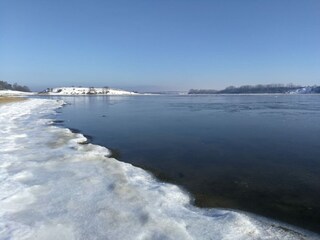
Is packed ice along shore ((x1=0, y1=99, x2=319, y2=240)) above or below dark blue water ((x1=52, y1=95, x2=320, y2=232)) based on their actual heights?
above

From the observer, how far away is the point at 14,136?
1588 cm

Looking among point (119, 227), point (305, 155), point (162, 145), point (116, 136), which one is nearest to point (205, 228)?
point (119, 227)

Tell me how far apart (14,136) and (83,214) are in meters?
11.1

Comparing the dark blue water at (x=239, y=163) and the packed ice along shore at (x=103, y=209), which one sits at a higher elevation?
the packed ice along shore at (x=103, y=209)

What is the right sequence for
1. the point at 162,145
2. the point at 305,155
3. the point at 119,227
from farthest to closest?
the point at 162,145
the point at 305,155
the point at 119,227

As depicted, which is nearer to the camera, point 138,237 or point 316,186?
point 138,237

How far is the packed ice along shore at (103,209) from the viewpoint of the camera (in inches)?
221

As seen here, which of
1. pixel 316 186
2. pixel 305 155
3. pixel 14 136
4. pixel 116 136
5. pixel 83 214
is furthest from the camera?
pixel 116 136

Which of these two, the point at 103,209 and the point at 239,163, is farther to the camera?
the point at 239,163

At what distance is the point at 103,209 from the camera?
258 inches

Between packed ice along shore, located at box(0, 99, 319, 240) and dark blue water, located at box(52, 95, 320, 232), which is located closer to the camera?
packed ice along shore, located at box(0, 99, 319, 240)

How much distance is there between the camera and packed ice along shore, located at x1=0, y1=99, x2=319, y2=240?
5.61m

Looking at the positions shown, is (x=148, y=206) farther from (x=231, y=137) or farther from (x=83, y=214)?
(x=231, y=137)

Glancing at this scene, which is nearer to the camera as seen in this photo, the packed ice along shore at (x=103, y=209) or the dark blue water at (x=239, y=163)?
the packed ice along shore at (x=103, y=209)
